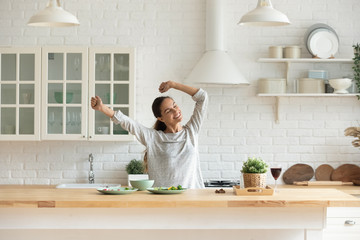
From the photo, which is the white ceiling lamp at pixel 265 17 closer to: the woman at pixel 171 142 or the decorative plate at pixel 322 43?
the woman at pixel 171 142

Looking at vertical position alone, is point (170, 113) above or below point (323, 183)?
above

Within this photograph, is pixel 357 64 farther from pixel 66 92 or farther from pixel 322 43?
pixel 66 92

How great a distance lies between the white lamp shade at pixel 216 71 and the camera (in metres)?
5.38

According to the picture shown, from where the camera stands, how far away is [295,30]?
18.9 ft

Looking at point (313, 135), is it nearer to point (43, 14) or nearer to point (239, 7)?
point (239, 7)

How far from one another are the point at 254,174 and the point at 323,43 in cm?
271

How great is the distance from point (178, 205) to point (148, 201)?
0.16 metres

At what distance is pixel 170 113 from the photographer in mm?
3879

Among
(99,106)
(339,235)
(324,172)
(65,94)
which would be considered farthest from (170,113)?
(324,172)

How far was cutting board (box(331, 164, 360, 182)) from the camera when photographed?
5676mm

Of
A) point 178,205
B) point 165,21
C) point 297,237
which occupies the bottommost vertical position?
point 297,237

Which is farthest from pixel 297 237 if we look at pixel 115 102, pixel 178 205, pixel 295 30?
pixel 295 30

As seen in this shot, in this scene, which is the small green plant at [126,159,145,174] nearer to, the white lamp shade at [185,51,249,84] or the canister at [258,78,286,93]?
the white lamp shade at [185,51,249,84]

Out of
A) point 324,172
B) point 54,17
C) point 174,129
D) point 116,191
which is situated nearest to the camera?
point 116,191
